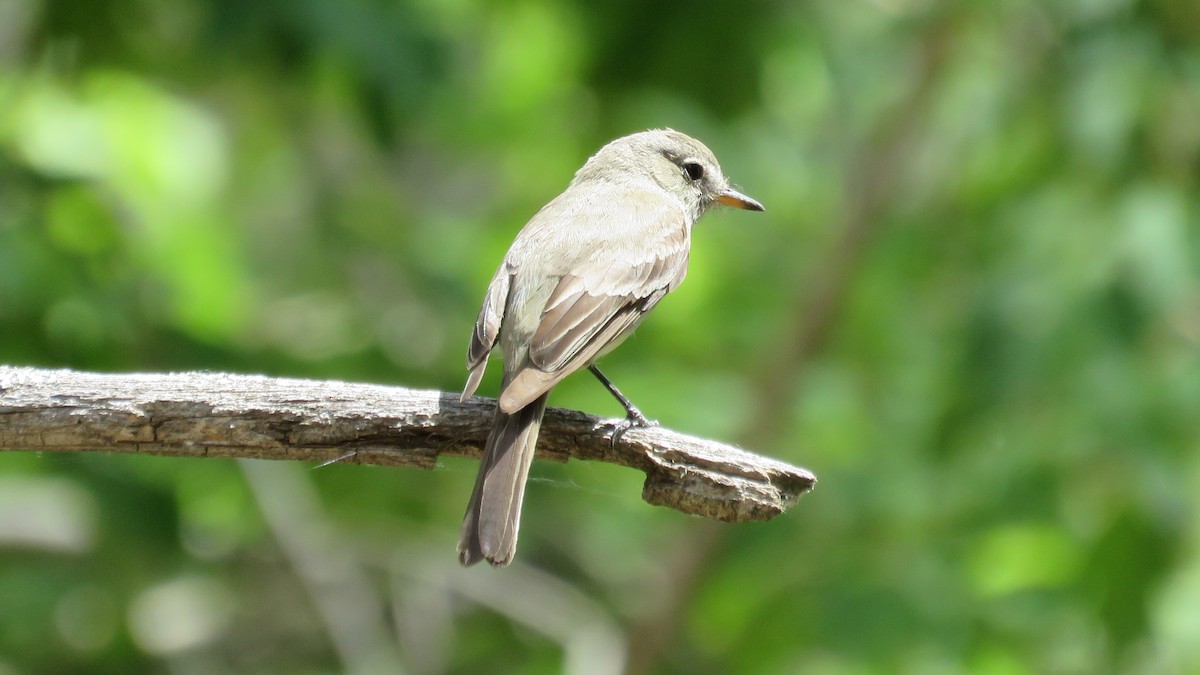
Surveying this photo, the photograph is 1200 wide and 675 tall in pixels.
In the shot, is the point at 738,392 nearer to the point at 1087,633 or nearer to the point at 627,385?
the point at 627,385

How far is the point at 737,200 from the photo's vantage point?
5.73 metres

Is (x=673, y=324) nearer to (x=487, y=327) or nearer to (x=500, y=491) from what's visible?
(x=487, y=327)

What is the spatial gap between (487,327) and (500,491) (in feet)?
2.73

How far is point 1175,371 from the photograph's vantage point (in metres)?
6.21

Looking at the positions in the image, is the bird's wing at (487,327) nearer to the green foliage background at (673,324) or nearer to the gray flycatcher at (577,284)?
the gray flycatcher at (577,284)

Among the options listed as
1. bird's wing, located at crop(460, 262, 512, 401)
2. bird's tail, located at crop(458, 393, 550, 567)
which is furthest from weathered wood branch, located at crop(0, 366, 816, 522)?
bird's wing, located at crop(460, 262, 512, 401)

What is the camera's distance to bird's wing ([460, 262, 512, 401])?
3.98 meters

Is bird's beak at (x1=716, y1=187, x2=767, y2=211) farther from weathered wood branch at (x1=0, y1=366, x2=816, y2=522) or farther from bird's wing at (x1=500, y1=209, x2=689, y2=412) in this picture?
weathered wood branch at (x1=0, y1=366, x2=816, y2=522)

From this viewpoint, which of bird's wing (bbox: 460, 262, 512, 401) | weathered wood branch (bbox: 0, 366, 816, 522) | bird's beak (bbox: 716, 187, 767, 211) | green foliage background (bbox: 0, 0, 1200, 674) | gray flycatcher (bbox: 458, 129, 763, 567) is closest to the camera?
weathered wood branch (bbox: 0, 366, 816, 522)

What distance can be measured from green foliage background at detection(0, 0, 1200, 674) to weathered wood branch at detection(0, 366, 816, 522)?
245 centimetres

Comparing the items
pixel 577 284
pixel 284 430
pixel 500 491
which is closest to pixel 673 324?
pixel 577 284

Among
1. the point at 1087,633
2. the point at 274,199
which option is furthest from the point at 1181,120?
the point at 274,199

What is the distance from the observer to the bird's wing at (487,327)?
3.98 m

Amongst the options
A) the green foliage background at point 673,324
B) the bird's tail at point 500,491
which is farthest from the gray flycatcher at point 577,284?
the green foliage background at point 673,324
